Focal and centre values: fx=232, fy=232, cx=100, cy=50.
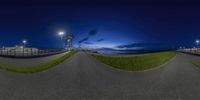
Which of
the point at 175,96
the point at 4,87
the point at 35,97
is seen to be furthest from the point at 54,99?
the point at 175,96

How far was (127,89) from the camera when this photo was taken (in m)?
9.68

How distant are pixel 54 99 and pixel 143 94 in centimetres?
329

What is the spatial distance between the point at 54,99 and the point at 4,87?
10.4ft

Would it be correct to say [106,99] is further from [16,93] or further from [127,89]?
[16,93]

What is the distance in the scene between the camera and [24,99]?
7621 mm

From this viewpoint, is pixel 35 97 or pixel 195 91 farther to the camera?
pixel 195 91

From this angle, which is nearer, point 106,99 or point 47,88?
point 106,99

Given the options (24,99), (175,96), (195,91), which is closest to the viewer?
(24,99)

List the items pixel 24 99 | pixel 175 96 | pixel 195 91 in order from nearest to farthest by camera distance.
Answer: pixel 24 99
pixel 175 96
pixel 195 91

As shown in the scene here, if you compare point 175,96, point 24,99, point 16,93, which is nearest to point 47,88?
point 16,93

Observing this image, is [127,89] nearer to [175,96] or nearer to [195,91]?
[175,96]

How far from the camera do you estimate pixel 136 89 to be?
9727 mm

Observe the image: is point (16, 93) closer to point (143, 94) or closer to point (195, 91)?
point (143, 94)

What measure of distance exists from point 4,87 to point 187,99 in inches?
283
